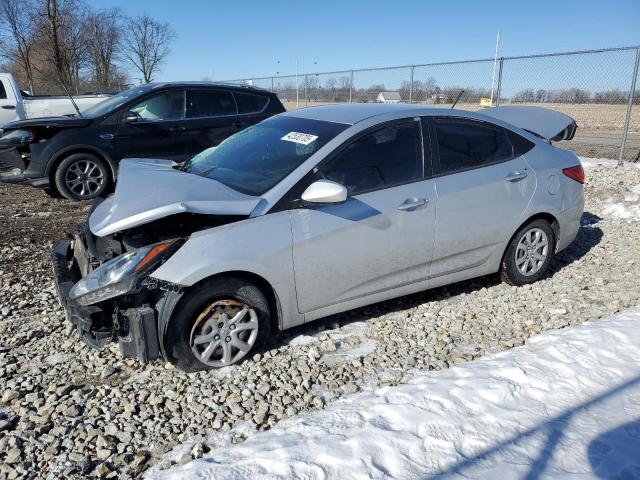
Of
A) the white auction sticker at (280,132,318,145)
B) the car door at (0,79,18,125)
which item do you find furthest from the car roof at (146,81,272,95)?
the car door at (0,79,18,125)

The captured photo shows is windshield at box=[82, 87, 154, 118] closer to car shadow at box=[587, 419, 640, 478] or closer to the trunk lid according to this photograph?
the trunk lid

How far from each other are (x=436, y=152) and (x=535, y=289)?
172 centimetres

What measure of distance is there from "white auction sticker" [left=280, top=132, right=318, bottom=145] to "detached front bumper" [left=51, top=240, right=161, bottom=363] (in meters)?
1.60

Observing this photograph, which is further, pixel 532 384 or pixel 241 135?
pixel 241 135

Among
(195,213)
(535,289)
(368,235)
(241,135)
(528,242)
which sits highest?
(241,135)

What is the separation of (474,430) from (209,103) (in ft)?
22.6

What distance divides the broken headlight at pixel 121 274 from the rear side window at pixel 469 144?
220 centimetres

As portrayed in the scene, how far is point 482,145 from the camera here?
427cm

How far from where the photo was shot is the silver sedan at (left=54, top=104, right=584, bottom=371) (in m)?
3.05

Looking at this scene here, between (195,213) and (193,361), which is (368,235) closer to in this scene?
(195,213)

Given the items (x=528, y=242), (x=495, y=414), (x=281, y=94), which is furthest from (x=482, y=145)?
(x=281, y=94)

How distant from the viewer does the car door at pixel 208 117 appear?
8.01 m

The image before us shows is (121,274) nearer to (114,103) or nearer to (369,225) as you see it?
(369,225)

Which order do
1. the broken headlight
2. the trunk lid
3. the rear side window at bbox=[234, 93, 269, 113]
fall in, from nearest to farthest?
the broken headlight, the trunk lid, the rear side window at bbox=[234, 93, 269, 113]
